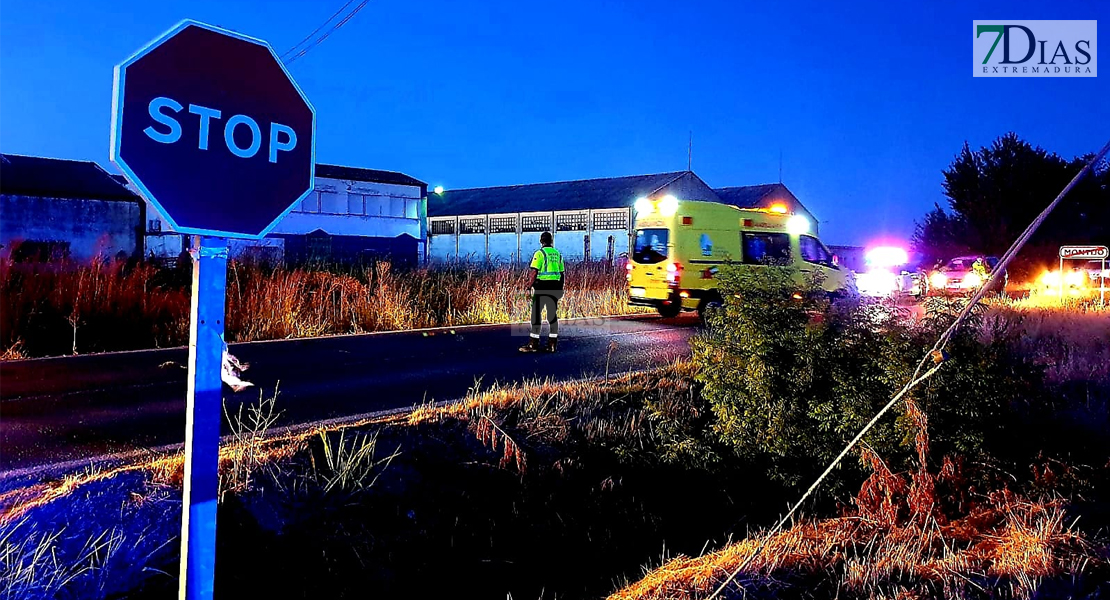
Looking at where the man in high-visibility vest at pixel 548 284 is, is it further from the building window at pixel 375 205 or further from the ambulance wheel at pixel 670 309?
the building window at pixel 375 205

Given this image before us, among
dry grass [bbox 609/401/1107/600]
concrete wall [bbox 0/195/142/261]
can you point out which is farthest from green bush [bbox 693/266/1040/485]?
concrete wall [bbox 0/195/142/261]

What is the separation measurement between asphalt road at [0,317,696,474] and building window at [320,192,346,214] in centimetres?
3025

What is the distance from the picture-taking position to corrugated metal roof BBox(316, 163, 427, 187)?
139 ft

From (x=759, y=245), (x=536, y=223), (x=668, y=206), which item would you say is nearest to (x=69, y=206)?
(x=536, y=223)

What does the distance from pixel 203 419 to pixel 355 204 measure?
137 ft

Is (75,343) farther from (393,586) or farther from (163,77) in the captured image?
(163,77)

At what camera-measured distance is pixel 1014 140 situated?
3803cm

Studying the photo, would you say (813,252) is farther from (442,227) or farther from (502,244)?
(442,227)

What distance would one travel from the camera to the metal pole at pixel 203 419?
2.22m

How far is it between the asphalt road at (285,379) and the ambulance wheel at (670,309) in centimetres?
287

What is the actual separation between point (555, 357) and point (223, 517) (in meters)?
6.73

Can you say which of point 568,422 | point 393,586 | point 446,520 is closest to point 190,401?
point 393,586

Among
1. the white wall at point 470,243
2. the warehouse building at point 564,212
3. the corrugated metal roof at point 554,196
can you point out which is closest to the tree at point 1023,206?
the warehouse building at point 564,212

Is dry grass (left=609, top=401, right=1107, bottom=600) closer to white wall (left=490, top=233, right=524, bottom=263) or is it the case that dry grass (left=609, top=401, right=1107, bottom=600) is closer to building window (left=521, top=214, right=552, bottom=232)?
building window (left=521, top=214, right=552, bottom=232)
